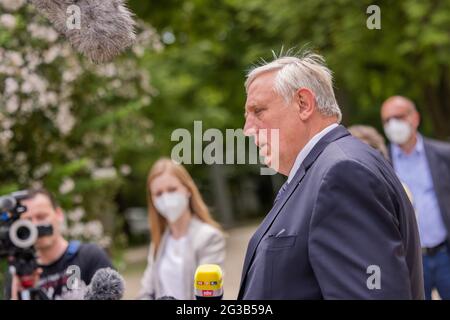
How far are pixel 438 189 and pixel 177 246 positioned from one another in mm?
2257

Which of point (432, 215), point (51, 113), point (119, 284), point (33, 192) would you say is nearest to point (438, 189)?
point (432, 215)

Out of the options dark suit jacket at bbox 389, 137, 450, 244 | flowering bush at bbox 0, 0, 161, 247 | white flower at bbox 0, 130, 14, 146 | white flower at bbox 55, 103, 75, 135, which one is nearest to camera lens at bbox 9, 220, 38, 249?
dark suit jacket at bbox 389, 137, 450, 244

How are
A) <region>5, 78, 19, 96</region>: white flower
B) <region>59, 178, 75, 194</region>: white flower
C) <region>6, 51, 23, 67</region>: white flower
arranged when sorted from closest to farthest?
<region>5, 78, 19, 96</region>: white flower < <region>6, 51, 23, 67</region>: white flower < <region>59, 178, 75, 194</region>: white flower

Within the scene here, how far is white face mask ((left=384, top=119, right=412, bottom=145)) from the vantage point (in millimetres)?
5879

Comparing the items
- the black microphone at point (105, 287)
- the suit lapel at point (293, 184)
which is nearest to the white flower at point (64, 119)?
the black microphone at point (105, 287)

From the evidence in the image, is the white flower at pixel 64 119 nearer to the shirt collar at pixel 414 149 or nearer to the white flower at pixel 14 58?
the white flower at pixel 14 58

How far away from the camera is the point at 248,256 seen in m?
2.34

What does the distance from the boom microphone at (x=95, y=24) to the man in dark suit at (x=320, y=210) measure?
473 mm

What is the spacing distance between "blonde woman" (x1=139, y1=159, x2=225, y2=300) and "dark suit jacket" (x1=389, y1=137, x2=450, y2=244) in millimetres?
1956

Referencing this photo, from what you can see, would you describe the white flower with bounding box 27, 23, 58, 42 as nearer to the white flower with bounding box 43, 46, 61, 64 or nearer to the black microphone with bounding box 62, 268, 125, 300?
Answer: the white flower with bounding box 43, 46, 61, 64

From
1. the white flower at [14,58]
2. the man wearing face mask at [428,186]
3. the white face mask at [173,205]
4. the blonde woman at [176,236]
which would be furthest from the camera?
the white flower at [14,58]

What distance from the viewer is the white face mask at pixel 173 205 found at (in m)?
4.62

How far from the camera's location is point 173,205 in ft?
15.1
